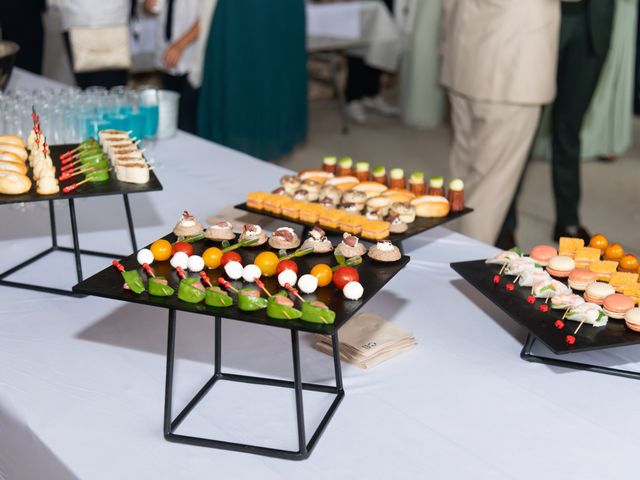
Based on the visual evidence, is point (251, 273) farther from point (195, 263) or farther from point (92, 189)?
point (92, 189)

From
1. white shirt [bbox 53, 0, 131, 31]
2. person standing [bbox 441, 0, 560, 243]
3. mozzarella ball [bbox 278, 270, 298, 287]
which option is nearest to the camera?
mozzarella ball [bbox 278, 270, 298, 287]

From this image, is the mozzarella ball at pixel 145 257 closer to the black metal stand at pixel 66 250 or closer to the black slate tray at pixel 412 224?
the black metal stand at pixel 66 250

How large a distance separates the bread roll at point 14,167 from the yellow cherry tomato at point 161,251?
1.27 ft

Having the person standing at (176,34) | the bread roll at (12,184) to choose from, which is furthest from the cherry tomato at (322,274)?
the person standing at (176,34)

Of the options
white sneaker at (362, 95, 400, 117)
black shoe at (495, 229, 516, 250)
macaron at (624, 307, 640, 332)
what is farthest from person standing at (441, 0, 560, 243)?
white sneaker at (362, 95, 400, 117)

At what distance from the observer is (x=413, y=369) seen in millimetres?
1238

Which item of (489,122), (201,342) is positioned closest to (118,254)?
(201,342)

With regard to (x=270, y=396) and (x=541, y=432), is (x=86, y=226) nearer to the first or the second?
(x=270, y=396)

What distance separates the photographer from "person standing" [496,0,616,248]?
8.90 ft

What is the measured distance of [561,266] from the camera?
135cm

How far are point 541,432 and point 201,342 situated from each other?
516 millimetres

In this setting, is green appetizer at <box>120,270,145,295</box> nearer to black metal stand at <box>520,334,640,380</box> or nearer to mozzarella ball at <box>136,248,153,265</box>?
mozzarella ball at <box>136,248,153,265</box>

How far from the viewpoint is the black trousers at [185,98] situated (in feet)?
11.6

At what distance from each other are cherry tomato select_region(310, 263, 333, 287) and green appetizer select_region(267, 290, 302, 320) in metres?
0.10
